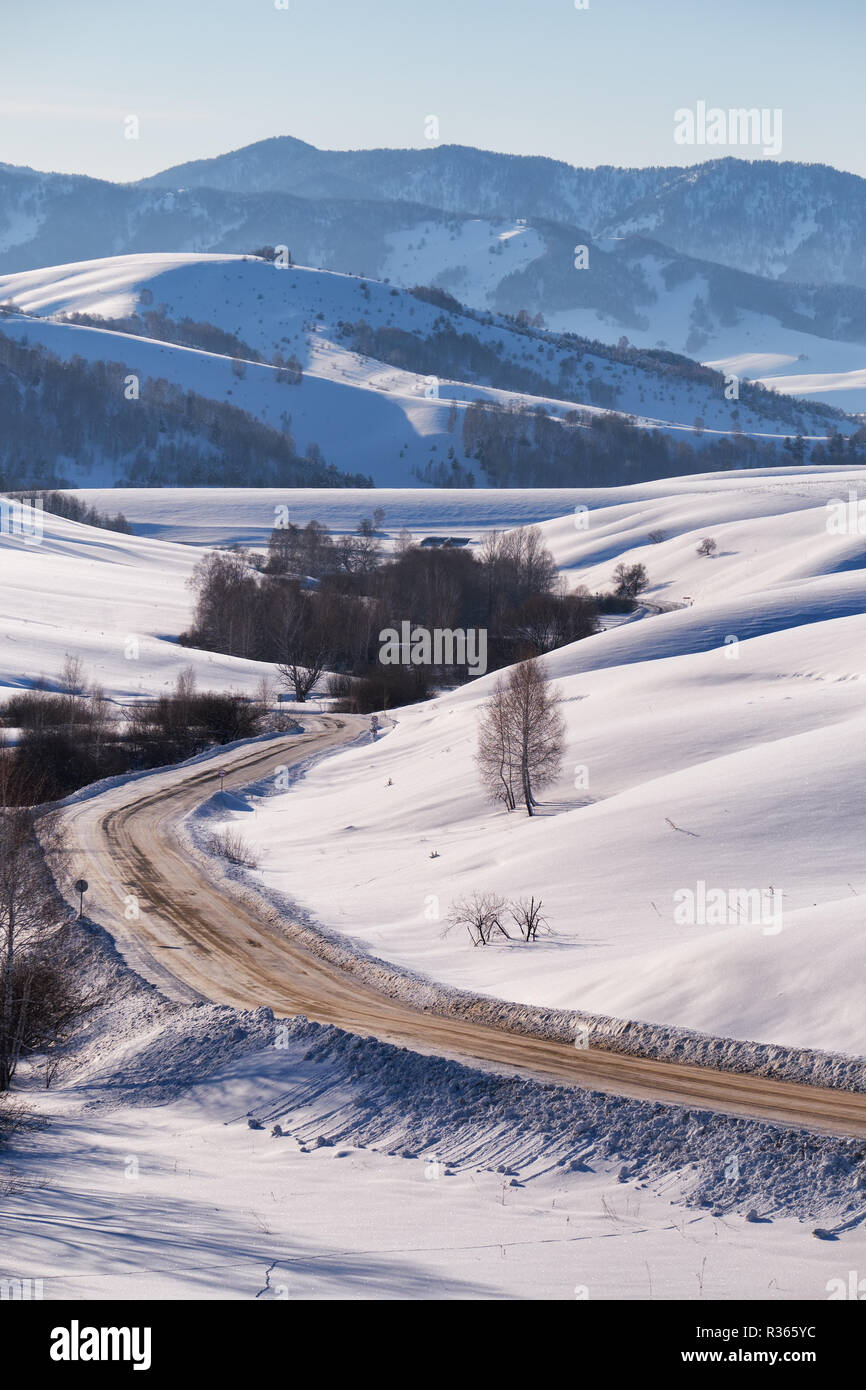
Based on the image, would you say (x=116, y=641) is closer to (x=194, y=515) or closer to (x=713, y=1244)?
(x=713, y=1244)

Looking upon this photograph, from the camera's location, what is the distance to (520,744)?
39.1 metres

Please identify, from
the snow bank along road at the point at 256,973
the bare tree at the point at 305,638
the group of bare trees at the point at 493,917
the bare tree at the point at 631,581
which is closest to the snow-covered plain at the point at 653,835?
the group of bare trees at the point at 493,917

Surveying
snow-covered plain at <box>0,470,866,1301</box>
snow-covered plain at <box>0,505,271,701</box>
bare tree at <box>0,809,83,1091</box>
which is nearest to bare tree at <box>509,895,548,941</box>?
snow-covered plain at <box>0,470,866,1301</box>

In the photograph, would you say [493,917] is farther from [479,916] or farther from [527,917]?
[527,917]

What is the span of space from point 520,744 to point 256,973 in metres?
15.4

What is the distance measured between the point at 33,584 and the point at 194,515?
68.0 m

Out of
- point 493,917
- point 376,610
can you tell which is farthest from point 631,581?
point 493,917

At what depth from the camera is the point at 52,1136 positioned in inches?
652

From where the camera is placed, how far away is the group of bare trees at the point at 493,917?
86.9 ft

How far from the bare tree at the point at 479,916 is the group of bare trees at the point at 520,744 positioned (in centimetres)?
954

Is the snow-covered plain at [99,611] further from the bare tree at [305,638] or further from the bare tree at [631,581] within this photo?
the bare tree at [631,581]
